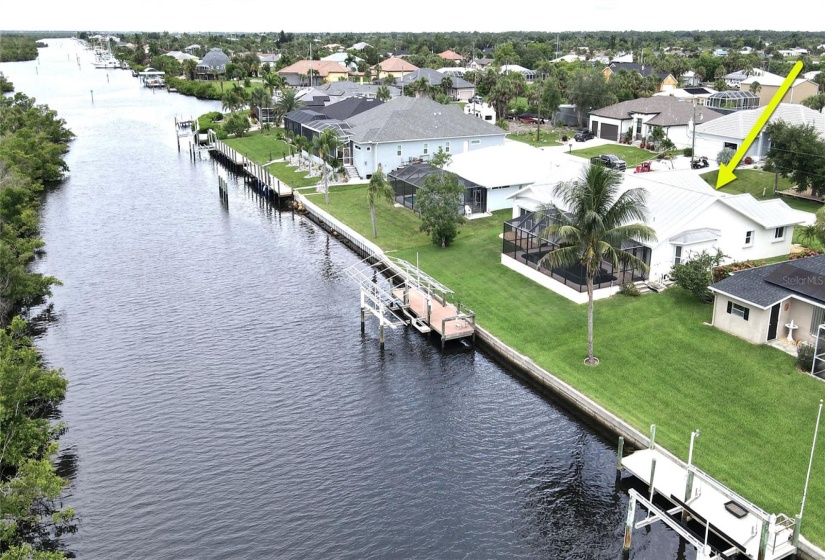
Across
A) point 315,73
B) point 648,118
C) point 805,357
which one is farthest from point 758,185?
point 315,73

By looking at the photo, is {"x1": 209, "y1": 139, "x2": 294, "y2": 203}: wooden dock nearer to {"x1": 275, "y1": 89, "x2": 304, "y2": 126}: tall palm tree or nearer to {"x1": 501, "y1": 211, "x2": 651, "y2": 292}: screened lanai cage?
{"x1": 275, "y1": 89, "x2": 304, "y2": 126}: tall palm tree

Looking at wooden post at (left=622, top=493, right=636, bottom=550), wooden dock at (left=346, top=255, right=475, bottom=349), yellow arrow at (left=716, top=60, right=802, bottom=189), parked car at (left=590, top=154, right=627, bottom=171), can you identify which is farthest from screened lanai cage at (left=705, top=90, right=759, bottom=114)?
wooden post at (left=622, top=493, right=636, bottom=550)

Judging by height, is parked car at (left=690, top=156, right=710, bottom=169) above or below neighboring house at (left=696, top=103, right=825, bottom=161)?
below

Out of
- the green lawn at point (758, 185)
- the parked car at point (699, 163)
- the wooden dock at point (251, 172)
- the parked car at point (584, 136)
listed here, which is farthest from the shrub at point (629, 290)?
the parked car at point (584, 136)

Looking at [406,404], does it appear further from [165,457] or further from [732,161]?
[732,161]

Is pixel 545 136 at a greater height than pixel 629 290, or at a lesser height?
greater

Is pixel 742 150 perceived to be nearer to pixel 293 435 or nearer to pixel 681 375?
pixel 681 375

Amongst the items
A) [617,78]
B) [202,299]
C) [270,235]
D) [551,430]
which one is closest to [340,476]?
[551,430]
